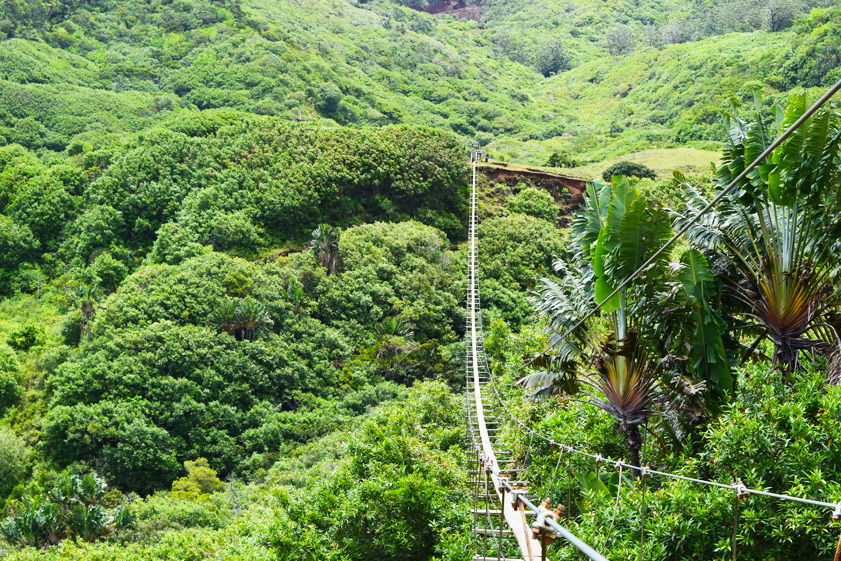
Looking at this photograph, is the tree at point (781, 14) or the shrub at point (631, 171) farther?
the tree at point (781, 14)

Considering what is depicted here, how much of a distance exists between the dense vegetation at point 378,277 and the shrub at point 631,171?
22cm

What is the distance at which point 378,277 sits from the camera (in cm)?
3791

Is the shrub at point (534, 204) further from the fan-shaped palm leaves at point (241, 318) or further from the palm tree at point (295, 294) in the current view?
the fan-shaped palm leaves at point (241, 318)

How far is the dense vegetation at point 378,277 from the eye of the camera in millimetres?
8766

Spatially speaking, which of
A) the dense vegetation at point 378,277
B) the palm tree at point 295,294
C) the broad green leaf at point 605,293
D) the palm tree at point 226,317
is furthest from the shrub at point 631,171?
the broad green leaf at point 605,293

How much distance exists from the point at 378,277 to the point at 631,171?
1686 centimetres

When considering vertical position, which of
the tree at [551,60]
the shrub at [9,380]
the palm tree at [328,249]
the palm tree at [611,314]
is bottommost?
the shrub at [9,380]

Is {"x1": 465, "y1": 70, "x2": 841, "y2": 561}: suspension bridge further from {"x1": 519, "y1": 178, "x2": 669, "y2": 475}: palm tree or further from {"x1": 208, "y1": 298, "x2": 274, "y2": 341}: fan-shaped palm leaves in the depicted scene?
{"x1": 208, "y1": 298, "x2": 274, "y2": 341}: fan-shaped palm leaves

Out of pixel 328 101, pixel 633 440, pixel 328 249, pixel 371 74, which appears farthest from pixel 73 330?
pixel 371 74

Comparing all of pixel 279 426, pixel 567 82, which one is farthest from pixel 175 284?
pixel 567 82

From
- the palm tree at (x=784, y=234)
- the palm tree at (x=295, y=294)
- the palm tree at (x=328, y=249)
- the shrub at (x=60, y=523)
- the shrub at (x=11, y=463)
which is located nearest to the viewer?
the palm tree at (x=784, y=234)

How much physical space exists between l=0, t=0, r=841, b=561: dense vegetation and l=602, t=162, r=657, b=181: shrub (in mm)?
221

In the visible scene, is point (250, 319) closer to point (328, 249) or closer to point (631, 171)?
point (328, 249)

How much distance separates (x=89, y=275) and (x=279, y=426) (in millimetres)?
18201
